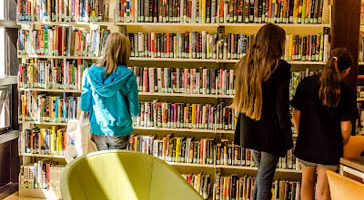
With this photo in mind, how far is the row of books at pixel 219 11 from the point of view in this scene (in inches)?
164

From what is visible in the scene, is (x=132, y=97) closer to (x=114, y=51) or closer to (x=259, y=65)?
(x=114, y=51)

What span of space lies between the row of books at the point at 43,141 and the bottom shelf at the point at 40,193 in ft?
1.33

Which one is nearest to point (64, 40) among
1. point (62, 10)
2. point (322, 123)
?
point (62, 10)

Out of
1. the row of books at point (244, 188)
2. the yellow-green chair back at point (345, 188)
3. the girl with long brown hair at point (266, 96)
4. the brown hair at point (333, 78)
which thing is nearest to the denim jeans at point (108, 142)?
the girl with long brown hair at point (266, 96)

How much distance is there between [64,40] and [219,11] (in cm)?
154

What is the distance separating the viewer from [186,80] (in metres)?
4.37

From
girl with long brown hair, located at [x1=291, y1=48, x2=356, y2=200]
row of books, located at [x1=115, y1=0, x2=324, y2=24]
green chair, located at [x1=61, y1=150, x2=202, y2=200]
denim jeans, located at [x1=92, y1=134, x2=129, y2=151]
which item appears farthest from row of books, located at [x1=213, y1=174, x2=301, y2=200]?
green chair, located at [x1=61, y1=150, x2=202, y2=200]

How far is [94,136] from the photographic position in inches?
142

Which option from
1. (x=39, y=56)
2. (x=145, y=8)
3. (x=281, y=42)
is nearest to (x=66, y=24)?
(x=39, y=56)

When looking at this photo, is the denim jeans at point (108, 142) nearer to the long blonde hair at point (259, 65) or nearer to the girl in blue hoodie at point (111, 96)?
the girl in blue hoodie at point (111, 96)

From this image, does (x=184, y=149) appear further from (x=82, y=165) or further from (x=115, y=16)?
(x=82, y=165)

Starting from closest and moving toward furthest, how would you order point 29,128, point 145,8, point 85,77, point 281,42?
point 281,42 → point 85,77 → point 145,8 → point 29,128

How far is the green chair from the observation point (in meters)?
2.54

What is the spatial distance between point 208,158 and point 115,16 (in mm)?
1633
